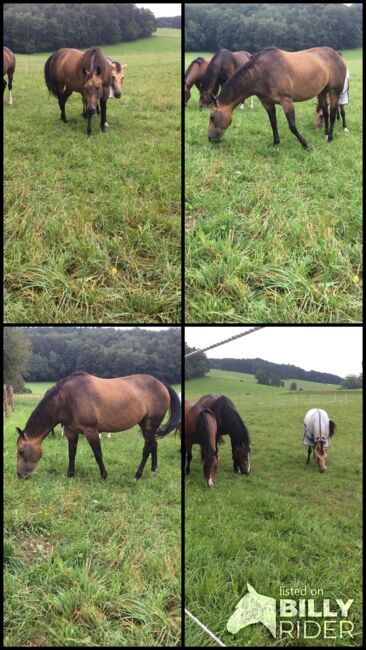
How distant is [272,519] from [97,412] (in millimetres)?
1593

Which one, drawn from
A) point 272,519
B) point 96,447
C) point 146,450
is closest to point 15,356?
point 96,447

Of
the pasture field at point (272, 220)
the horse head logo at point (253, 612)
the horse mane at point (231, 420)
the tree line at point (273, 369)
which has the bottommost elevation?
the horse head logo at point (253, 612)

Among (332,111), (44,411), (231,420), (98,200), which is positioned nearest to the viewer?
(44,411)

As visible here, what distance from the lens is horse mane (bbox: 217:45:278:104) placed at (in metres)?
3.63

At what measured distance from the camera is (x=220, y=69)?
143 inches

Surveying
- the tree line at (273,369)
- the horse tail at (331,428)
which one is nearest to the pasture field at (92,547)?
the tree line at (273,369)

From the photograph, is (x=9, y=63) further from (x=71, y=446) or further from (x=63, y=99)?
(x=71, y=446)

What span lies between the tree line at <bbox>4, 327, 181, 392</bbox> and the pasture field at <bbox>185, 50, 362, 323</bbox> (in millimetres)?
455

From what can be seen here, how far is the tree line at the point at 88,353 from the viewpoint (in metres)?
2.82

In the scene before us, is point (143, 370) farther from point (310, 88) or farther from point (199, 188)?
point (310, 88)

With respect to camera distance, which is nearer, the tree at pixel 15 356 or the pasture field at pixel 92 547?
the pasture field at pixel 92 547

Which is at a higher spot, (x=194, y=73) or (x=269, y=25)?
(x=269, y=25)

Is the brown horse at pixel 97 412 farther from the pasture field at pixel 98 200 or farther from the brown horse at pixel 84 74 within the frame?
Answer: the brown horse at pixel 84 74

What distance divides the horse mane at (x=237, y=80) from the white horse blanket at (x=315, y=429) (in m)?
2.99
